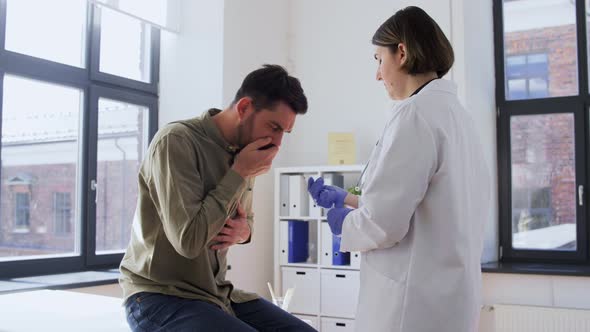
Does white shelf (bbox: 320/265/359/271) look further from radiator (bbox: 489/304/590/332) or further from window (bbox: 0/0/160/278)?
window (bbox: 0/0/160/278)

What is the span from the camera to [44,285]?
2.74m

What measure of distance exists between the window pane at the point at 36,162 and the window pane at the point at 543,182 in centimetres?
290

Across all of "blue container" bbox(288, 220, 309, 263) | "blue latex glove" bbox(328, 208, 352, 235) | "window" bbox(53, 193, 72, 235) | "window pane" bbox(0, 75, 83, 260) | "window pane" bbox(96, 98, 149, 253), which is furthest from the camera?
"blue container" bbox(288, 220, 309, 263)

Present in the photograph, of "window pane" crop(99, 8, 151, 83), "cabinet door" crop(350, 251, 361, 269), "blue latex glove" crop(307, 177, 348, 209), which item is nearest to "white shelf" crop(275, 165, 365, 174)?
"cabinet door" crop(350, 251, 361, 269)

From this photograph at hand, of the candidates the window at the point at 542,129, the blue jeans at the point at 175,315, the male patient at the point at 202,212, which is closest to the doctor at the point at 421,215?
the male patient at the point at 202,212

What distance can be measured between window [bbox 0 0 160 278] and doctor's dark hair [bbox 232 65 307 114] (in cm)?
191

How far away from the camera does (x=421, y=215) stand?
1504mm

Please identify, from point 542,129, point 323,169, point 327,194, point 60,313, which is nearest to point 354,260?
point 323,169

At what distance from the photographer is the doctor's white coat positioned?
1475mm

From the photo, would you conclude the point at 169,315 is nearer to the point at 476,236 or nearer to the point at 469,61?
the point at 476,236

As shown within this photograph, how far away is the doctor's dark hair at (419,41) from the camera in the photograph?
61.9 inches

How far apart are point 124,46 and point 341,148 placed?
155cm

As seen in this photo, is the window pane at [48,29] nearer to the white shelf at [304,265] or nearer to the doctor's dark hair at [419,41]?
the white shelf at [304,265]

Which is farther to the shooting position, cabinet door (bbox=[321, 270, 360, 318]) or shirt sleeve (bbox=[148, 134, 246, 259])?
cabinet door (bbox=[321, 270, 360, 318])
